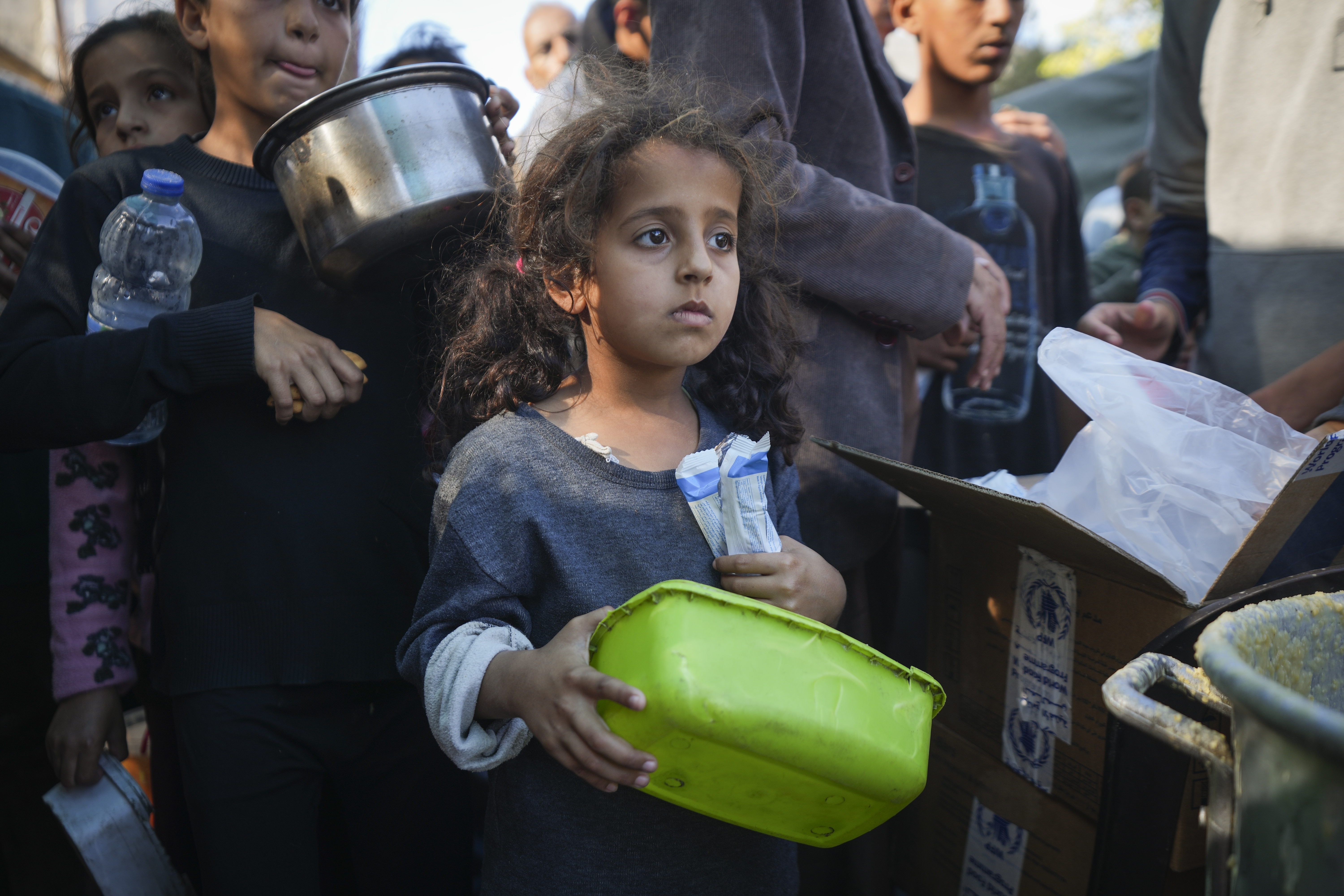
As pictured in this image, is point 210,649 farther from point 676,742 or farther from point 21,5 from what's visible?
point 21,5

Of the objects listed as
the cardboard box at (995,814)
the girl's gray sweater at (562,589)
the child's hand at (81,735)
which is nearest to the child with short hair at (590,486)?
the girl's gray sweater at (562,589)

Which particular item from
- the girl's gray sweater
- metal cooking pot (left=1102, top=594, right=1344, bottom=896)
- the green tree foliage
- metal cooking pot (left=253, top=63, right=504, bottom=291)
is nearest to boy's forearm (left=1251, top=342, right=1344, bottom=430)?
metal cooking pot (left=1102, top=594, right=1344, bottom=896)

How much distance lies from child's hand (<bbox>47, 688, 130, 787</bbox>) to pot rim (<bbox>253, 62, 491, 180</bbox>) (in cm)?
100

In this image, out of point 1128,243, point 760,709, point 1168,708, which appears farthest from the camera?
point 1128,243

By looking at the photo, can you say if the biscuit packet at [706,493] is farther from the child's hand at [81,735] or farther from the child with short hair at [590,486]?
the child's hand at [81,735]

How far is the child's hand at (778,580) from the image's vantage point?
1.14 meters

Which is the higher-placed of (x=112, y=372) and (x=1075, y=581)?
(x=112, y=372)

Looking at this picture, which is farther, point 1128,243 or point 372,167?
point 1128,243

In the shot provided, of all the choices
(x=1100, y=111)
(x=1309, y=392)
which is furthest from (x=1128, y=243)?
(x=1309, y=392)

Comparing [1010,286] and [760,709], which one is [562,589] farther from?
[1010,286]

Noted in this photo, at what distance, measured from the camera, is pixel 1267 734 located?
0.60 meters

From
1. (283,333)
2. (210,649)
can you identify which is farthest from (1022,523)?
(210,649)

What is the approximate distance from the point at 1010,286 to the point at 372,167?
5.82ft

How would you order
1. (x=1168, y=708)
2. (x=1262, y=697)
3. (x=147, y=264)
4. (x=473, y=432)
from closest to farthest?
(x=1262, y=697), (x=1168, y=708), (x=473, y=432), (x=147, y=264)
